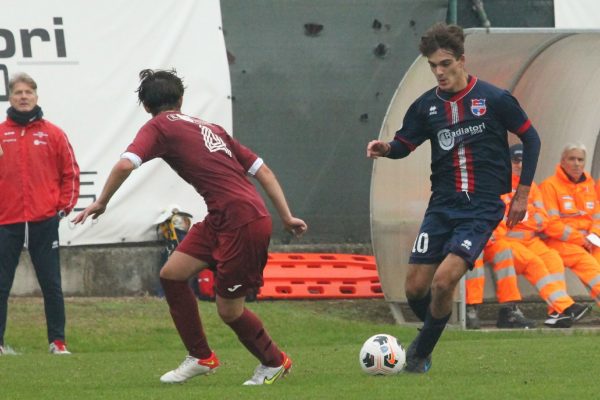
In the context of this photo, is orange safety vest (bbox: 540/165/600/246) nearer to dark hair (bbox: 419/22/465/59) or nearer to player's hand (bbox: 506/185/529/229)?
player's hand (bbox: 506/185/529/229)

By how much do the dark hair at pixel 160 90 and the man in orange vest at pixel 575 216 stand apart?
6.60 metres

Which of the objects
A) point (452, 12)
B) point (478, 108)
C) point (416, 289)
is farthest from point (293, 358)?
point (452, 12)

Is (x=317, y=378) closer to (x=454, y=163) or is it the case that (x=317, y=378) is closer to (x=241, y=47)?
(x=454, y=163)

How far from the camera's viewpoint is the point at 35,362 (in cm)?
1062

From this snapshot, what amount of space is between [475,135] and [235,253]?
5.79 feet

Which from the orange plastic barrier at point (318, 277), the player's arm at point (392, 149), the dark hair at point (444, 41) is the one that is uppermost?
the dark hair at point (444, 41)

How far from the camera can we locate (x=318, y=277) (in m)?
15.0

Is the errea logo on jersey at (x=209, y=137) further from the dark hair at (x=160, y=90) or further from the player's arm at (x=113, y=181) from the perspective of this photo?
the player's arm at (x=113, y=181)

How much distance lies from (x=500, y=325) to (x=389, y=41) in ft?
12.1

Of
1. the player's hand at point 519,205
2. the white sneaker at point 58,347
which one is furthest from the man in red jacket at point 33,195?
the player's hand at point 519,205

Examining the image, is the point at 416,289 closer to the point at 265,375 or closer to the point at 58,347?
the point at 265,375

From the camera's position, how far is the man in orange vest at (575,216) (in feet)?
46.2

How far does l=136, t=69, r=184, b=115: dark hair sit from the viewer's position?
844 cm

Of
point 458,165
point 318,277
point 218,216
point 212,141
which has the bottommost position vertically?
point 318,277
